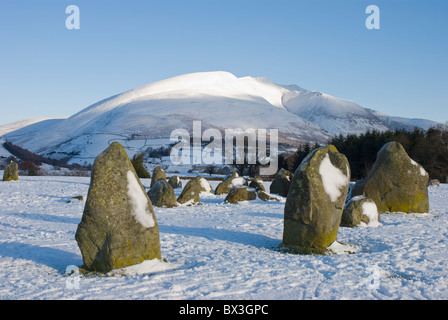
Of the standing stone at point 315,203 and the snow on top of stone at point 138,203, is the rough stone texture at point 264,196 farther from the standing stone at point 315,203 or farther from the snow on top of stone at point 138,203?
the snow on top of stone at point 138,203

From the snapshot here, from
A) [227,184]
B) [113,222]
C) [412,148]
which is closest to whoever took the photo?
[113,222]

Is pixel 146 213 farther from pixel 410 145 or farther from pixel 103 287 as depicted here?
A: pixel 410 145

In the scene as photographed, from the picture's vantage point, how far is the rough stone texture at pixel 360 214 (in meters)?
12.5

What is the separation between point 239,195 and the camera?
19672 mm

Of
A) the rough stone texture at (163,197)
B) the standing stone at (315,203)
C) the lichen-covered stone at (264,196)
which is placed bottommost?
the lichen-covered stone at (264,196)

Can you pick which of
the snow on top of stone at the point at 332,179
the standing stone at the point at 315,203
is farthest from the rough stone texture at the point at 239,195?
the snow on top of stone at the point at 332,179

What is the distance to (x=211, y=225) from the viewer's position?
501 inches

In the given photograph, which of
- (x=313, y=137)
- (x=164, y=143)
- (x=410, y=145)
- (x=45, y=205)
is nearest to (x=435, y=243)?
(x=45, y=205)

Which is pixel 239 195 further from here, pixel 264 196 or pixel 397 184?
pixel 397 184

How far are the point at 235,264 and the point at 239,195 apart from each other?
476 inches

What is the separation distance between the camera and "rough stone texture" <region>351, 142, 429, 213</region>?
48.8 feet

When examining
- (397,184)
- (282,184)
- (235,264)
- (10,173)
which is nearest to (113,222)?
(235,264)

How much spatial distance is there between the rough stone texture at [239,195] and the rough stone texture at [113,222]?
12.3m

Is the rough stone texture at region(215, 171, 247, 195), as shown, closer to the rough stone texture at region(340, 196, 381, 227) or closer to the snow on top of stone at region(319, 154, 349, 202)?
the rough stone texture at region(340, 196, 381, 227)
